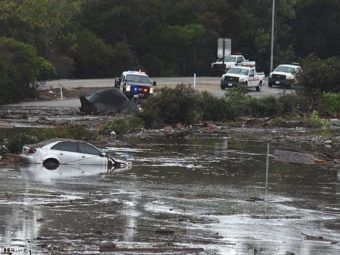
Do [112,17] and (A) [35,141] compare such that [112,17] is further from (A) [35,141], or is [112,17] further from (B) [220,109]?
(A) [35,141]

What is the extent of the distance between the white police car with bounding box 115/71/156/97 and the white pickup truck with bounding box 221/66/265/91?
10347 mm

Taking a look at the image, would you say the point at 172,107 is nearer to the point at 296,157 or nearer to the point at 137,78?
the point at 137,78

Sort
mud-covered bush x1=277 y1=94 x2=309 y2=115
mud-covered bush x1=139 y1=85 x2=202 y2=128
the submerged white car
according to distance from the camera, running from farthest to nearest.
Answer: mud-covered bush x1=277 y1=94 x2=309 y2=115
mud-covered bush x1=139 y1=85 x2=202 y2=128
the submerged white car

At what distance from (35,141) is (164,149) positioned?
6710 millimetres

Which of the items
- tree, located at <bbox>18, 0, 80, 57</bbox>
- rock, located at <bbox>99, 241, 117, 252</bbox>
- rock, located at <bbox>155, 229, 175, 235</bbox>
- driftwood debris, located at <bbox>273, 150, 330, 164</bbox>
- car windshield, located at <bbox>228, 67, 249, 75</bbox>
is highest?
tree, located at <bbox>18, 0, 80, 57</bbox>

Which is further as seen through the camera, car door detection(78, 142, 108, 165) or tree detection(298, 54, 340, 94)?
tree detection(298, 54, 340, 94)

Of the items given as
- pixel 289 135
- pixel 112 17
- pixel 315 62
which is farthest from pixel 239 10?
pixel 289 135

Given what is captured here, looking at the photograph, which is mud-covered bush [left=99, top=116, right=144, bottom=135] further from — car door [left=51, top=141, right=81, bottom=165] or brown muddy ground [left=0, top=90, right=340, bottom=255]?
car door [left=51, top=141, right=81, bottom=165]

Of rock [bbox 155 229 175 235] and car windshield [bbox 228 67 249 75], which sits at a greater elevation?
car windshield [bbox 228 67 249 75]

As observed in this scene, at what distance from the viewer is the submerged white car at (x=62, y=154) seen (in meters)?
31.2

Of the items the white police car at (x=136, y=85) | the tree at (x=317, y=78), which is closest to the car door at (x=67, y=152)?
the white police car at (x=136, y=85)

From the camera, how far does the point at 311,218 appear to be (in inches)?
894

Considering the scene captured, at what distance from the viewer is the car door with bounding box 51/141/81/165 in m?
31.5

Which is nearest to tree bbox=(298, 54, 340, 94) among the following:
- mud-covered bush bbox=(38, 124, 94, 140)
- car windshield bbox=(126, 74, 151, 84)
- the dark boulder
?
car windshield bbox=(126, 74, 151, 84)
